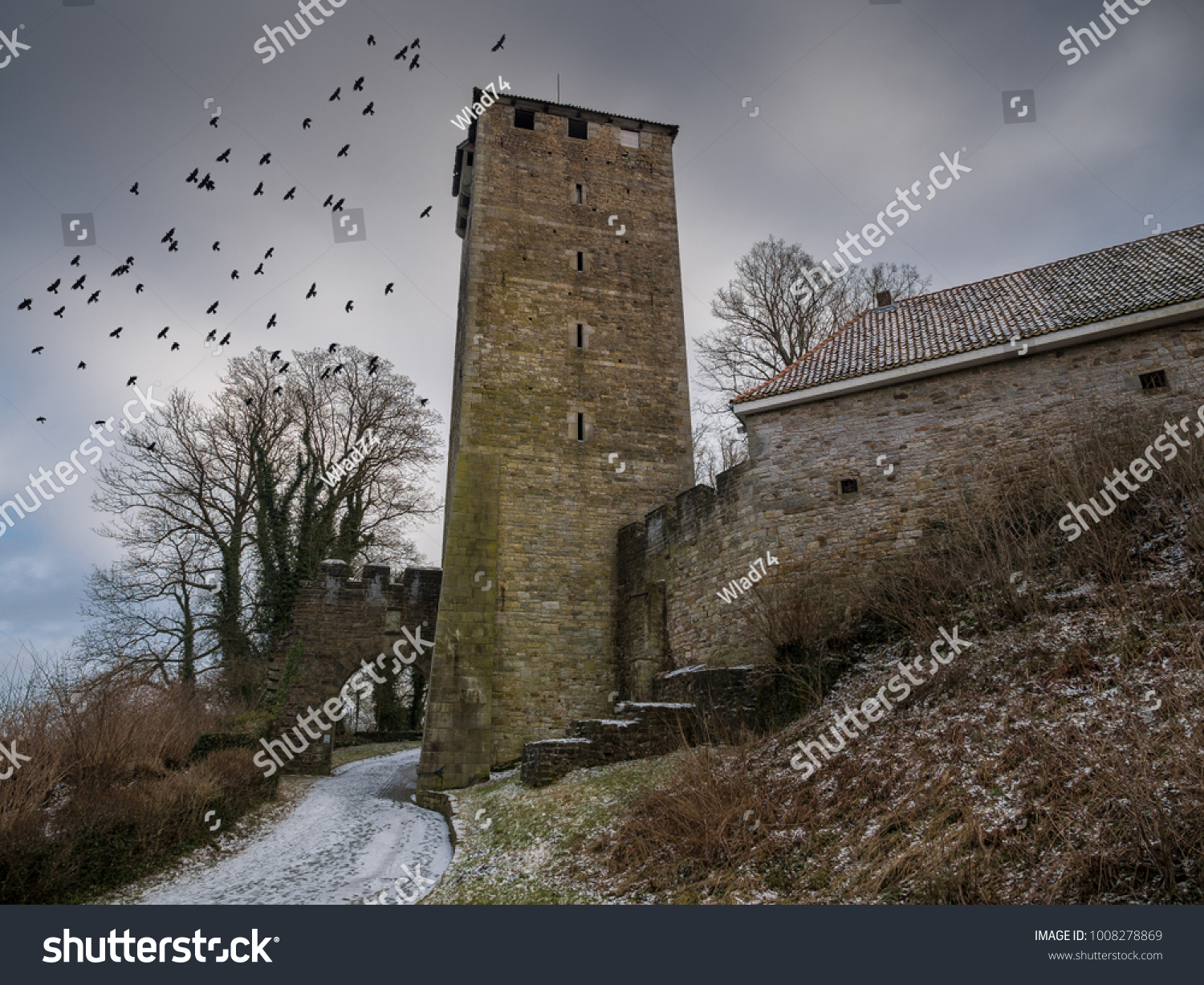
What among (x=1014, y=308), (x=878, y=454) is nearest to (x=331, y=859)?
(x=878, y=454)

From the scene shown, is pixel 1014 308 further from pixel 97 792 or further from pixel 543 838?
pixel 97 792

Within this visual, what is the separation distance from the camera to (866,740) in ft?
20.4

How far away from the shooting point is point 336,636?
15758 mm

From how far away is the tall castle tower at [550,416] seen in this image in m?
12.5

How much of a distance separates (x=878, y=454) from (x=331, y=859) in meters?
8.21

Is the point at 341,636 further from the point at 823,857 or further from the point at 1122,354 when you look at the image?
the point at 1122,354

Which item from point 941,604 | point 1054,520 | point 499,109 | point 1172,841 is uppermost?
point 499,109

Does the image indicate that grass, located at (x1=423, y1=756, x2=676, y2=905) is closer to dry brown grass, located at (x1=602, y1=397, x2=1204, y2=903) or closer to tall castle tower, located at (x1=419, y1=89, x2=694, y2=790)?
dry brown grass, located at (x1=602, y1=397, x2=1204, y2=903)

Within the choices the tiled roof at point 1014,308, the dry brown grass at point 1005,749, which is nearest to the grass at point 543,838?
the dry brown grass at point 1005,749

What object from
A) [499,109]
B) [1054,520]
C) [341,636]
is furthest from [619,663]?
[499,109]

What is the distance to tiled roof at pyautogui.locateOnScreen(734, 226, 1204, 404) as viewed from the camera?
9.97 meters

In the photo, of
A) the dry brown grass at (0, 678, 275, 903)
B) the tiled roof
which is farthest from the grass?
the tiled roof

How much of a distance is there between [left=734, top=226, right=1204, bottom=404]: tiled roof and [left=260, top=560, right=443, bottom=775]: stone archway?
28.6 feet

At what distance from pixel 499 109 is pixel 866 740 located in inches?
610
